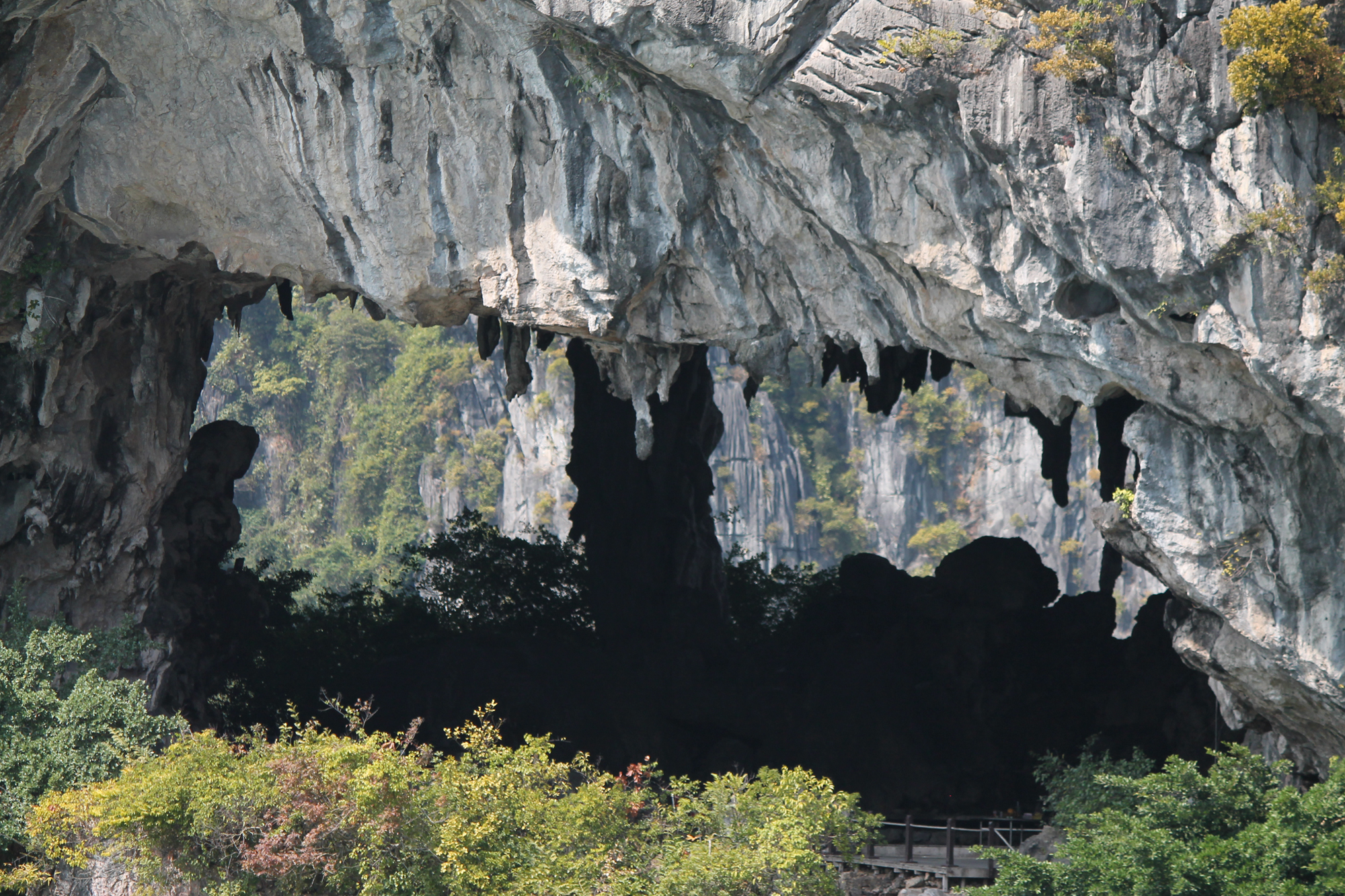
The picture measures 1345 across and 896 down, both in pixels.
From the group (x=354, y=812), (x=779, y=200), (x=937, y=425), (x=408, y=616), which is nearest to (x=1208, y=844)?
(x=779, y=200)

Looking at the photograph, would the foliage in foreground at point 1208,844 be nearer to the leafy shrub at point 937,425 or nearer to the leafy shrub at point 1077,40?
the leafy shrub at point 1077,40

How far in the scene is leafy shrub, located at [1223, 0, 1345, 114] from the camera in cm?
958

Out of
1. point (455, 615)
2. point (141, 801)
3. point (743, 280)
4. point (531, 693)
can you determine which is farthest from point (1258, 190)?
point (455, 615)

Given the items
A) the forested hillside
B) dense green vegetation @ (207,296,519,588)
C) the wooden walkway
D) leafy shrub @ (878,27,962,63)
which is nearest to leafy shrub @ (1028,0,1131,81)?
leafy shrub @ (878,27,962,63)

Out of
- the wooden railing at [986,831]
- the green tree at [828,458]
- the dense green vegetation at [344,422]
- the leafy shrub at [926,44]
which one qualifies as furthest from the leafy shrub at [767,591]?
the green tree at [828,458]

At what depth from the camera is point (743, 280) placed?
13.0 meters

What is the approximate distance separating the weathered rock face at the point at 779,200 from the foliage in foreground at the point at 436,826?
3.65 meters

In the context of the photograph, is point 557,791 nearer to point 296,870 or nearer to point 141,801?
point 296,870

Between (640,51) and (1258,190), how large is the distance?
16.1 feet

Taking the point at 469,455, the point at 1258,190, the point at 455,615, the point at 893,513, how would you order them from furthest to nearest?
the point at 893,513, the point at 469,455, the point at 455,615, the point at 1258,190

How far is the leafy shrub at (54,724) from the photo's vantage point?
1359 cm

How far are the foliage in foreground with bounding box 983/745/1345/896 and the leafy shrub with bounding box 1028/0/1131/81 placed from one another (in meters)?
5.33

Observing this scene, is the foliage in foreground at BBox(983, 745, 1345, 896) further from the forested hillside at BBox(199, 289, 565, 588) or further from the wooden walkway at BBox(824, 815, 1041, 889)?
the forested hillside at BBox(199, 289, 565, 588)

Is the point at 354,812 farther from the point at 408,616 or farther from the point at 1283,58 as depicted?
the point at 408,616
